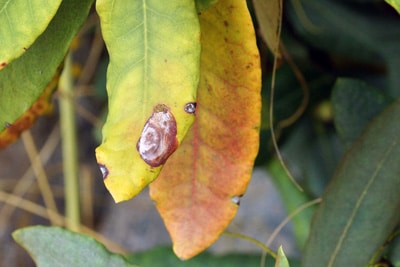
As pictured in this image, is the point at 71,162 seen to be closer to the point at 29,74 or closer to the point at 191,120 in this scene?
the point at 29,74

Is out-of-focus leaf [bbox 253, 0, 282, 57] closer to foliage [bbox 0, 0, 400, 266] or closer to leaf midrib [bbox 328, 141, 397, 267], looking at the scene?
foliage [bbox 0, 0, 400, 266]

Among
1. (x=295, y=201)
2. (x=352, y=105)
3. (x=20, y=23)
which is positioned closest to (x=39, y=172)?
(x=295, y=201)

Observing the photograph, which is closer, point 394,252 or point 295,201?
point 394,252

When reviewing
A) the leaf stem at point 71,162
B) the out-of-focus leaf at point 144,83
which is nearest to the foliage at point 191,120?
the out-of-focus leaf at point 144,83

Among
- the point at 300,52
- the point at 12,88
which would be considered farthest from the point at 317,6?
the point at 12,88

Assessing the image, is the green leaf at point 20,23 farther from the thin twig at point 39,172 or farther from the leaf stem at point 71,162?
the thin twig at point 39,172

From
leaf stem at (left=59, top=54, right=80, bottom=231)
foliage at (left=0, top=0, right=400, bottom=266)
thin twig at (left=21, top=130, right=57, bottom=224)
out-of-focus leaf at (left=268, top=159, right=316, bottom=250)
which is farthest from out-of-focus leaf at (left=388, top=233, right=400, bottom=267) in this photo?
thin twig at (left=21, top=130, right=57, bottom=224)
